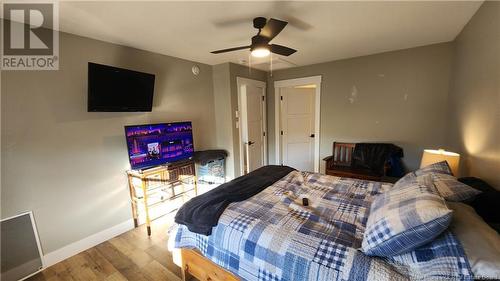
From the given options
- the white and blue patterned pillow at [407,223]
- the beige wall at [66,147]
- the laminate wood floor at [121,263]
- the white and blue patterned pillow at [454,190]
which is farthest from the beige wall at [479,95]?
the beige wall at [66,147]

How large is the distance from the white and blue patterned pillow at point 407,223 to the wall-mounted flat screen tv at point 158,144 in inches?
93.1

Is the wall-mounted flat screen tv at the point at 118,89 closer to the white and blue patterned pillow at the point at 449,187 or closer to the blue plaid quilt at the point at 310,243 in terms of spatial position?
the blue plaid quilt at the point at 310,243

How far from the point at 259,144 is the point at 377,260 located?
3.38 m

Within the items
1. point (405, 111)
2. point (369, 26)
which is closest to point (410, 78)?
point (405, 111)

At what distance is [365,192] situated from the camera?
1.86 meters

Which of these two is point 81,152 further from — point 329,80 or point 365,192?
point 329,80

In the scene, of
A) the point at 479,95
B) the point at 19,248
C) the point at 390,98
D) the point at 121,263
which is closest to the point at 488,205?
the point at 479,95

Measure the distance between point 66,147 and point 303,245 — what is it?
2421mm

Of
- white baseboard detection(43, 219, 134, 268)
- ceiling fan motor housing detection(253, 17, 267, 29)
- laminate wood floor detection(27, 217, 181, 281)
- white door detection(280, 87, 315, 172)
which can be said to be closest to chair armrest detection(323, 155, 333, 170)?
white door detection(280, 87, 315, 172)

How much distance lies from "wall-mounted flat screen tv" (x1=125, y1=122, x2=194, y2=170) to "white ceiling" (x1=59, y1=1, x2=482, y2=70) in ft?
3.35

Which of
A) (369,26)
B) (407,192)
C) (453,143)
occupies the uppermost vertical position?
(369,26)

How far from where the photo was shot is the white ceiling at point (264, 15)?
67.4 inches

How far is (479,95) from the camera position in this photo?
1.83 meters

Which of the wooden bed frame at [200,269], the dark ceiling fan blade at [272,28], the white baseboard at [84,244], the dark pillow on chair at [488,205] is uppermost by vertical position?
the dark ceiling fan blade at [272,28]
